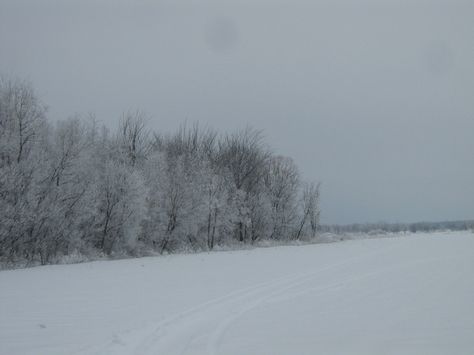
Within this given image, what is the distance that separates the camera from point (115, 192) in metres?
32.5

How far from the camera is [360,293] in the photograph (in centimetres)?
1223

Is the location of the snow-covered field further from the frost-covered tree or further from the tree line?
the frost-covered tree

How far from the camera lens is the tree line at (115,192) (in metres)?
24.4

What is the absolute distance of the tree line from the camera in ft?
79.9

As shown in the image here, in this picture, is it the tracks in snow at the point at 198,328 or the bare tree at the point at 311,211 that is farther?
the bare tree at the point at 311,211

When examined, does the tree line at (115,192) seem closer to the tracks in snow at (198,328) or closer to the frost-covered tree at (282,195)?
the frost-covered tree at (282,195)

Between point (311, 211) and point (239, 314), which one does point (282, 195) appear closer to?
point (311, 211)

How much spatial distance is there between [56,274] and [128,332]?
10.4m

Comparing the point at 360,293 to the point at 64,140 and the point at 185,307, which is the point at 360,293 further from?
the point at 64,140

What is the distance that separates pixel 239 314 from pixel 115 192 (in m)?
24.6

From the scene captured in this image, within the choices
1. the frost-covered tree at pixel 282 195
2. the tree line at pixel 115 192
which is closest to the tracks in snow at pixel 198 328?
the tree line at pixel 115 192

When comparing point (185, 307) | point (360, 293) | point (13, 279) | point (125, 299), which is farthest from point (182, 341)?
point (13, 279)

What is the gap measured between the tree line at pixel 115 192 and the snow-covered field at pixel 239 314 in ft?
28.6

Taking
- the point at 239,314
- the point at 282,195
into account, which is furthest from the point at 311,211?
the point at 239,314
